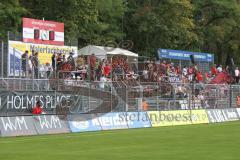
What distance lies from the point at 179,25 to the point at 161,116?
2666cm

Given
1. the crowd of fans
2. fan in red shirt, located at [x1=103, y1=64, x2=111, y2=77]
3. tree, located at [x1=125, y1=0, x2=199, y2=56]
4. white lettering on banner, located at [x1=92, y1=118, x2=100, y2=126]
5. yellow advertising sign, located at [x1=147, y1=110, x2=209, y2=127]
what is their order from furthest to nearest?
tree, located at [x1=125, y1=0, x2=199, y2=56] < fan in red shirt, located at [x1=103, y1=64, x2=111, y2=77] < yellow advertising sign, located at [x1=147, y1=110, x2=209, y2=127] < the crowd of fans < white lettering on banner, located at [x1=92, y1=118, x2=100, y2=126]

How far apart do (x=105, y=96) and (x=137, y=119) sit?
2233mm

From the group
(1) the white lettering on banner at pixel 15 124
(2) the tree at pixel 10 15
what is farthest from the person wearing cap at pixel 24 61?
(2) the tree at pixel 10 15

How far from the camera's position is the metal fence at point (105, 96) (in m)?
27.3

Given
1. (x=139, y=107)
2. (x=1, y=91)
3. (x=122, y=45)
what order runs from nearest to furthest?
(x=1, y=91)
(x=139, y=107)
(x=122, y=45)

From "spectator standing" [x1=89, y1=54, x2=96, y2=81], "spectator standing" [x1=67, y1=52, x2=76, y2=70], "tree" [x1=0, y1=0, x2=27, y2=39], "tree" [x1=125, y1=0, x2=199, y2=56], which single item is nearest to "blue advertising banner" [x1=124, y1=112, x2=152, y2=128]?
"spectator standing" [x1=89, y1=54, x2=96, y2=81]

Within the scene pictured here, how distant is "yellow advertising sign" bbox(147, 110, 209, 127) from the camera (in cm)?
3403

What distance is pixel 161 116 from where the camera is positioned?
34.7 m

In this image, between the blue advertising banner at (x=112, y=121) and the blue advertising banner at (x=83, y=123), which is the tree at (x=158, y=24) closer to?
the blue advertising banner at (x=112, y=121)

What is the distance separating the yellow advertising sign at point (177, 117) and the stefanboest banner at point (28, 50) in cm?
684

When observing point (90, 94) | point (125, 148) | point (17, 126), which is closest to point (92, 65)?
point (90, 94)

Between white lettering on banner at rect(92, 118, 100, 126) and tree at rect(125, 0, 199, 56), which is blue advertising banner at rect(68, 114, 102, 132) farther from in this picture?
tree at rect(125, 0, 199, 56)

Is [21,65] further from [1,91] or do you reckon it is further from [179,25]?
[179,25]

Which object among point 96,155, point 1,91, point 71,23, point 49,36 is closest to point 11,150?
point 96,155
